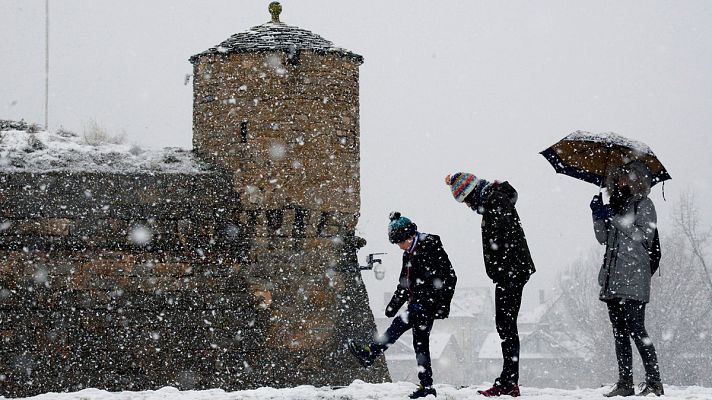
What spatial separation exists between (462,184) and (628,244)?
1427mm

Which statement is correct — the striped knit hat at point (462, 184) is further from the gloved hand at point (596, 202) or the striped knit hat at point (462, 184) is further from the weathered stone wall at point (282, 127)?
the weathered stone wall at point (282, 127)

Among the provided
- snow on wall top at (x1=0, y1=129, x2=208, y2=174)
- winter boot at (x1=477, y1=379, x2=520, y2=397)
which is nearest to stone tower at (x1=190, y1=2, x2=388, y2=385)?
snow on wall top at (x1=0, y1=129, x2=208, y2=174)

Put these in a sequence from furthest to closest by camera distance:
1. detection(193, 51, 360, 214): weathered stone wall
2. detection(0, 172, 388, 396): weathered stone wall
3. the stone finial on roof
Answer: the stone finial on roof, detection(193, 51, 360, 214): weathered stone wall, detection(0, 172, 388, 396): weathered stone wall

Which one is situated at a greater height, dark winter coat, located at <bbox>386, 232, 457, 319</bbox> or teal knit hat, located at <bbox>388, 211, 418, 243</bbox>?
teal knit hat, located at <bbox>388, 211, 418, 243</bbox>

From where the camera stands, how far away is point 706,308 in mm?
37719

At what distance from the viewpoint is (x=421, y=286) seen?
280 inches

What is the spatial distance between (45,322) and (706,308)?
107 ft

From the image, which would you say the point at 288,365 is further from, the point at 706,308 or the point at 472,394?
the point at 706,308

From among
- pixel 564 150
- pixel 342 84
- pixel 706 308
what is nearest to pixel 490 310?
pixel 706 308

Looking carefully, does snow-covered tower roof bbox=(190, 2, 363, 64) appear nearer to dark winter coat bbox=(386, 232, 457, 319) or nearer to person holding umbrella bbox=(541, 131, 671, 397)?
person holding umbrella bbox=(541, 131, 671, 397)

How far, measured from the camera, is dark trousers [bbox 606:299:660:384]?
6.91 meters

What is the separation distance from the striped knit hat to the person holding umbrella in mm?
1092

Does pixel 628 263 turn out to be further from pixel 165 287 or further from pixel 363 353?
pixel 165 287

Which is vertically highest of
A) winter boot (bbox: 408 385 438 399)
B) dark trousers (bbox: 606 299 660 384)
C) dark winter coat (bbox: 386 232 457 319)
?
dark winter coat (bbox: 386 232 457 319)
